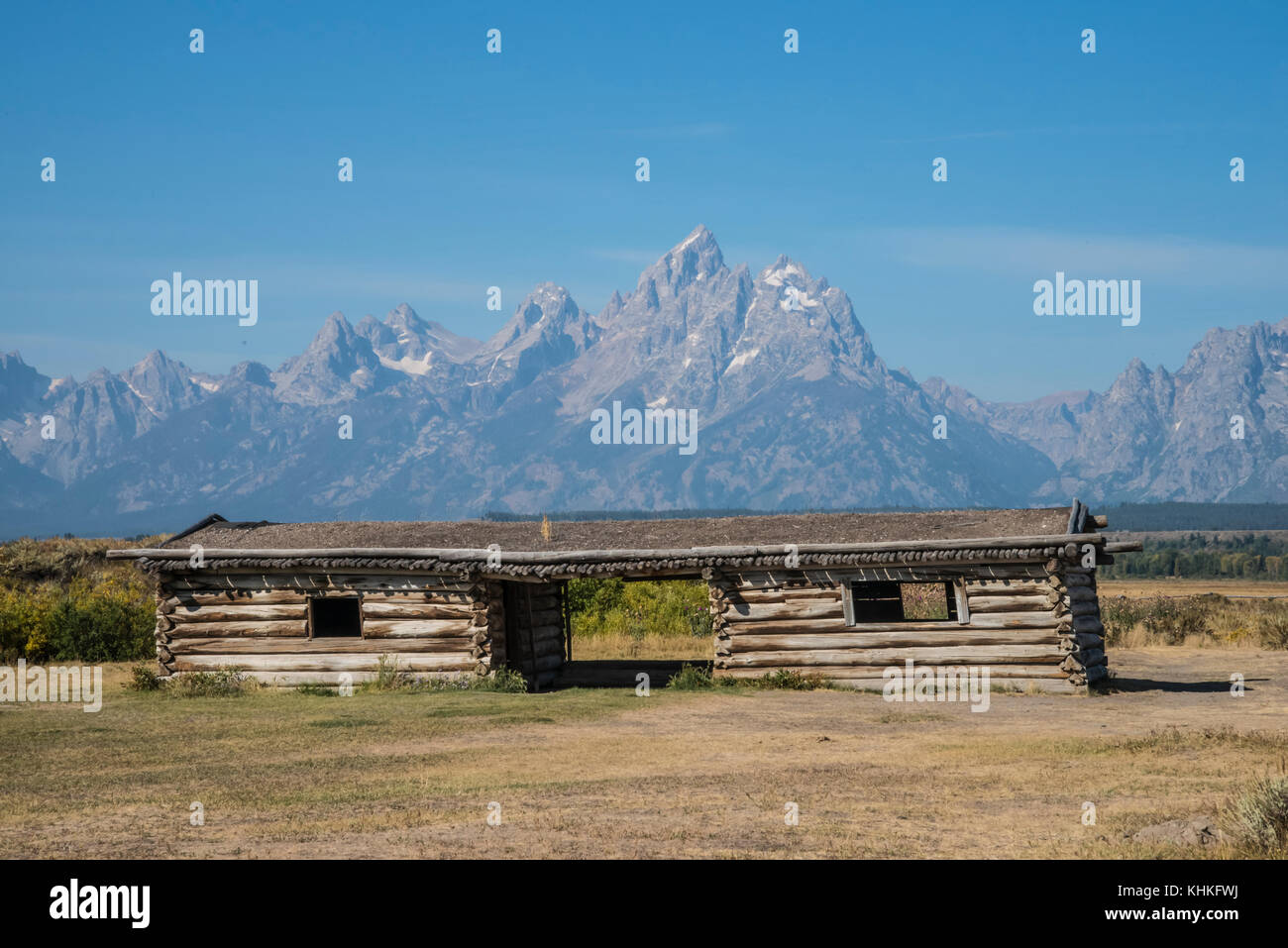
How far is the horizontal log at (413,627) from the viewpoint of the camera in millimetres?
22172

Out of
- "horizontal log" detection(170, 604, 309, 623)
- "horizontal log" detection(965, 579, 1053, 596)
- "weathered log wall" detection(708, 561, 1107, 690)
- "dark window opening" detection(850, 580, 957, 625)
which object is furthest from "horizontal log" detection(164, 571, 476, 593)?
"horizontal log" detection(965, 579, 1053, 596)

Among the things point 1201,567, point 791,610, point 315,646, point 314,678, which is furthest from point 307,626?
point 1201,567

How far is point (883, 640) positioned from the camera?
846 inches

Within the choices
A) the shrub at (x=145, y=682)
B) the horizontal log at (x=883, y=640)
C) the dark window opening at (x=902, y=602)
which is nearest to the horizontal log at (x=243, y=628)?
the shrub at (x=145, y=682)

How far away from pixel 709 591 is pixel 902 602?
8.53 metres

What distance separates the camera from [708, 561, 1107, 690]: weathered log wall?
2073 cm

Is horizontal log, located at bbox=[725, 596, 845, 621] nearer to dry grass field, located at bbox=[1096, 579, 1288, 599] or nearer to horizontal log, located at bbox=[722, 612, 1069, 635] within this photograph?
horizontal log, located at bbox=[722, 612, 1069, 635]

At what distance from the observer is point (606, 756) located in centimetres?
1513

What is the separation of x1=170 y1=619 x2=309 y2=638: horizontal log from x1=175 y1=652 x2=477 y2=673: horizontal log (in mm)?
398

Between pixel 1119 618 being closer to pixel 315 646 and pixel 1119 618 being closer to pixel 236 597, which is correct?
pixel 315 646

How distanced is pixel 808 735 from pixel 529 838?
22.8 ft

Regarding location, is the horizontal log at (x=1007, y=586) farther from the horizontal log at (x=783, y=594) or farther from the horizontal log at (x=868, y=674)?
the horizontal log at (x=783, y=594)
